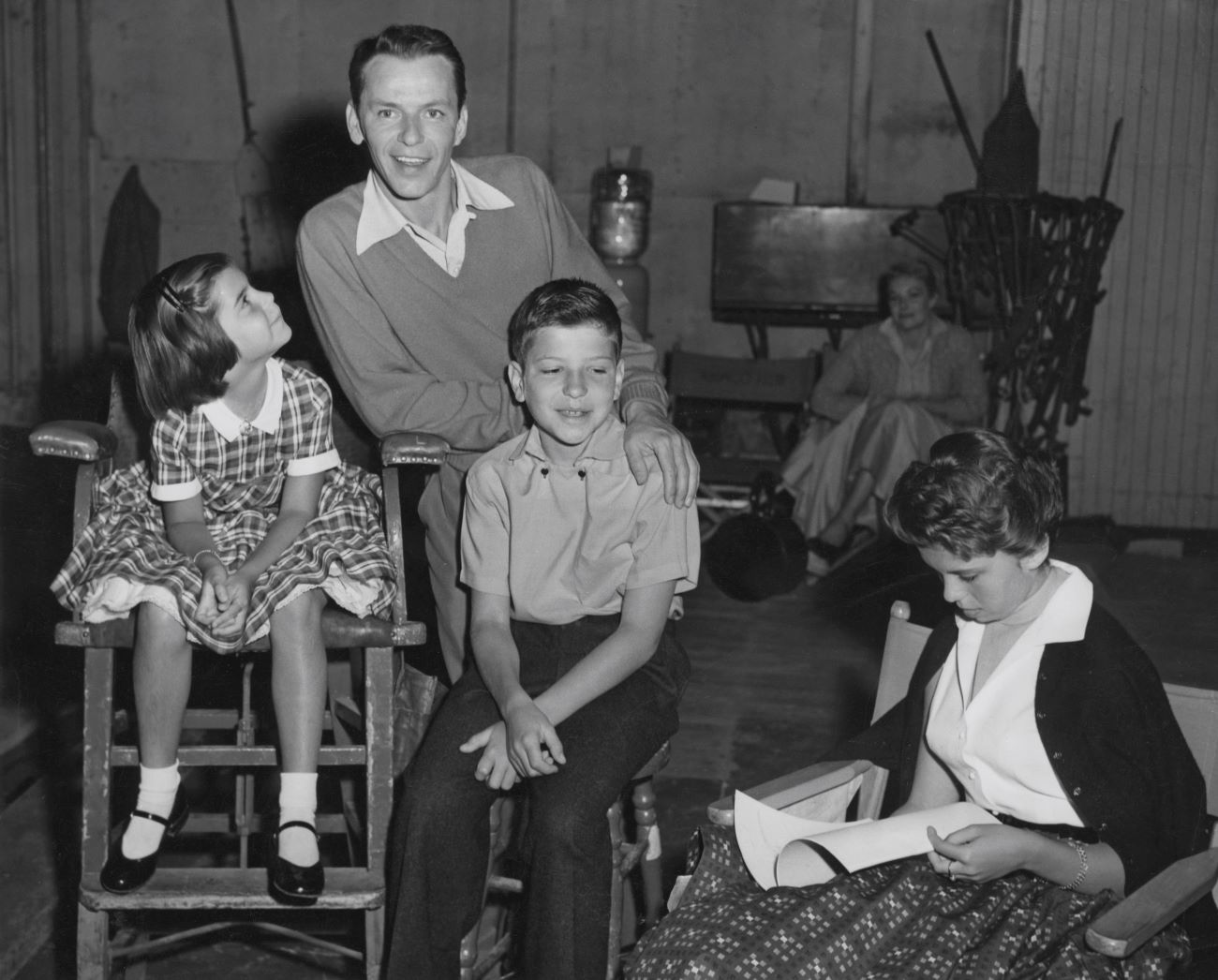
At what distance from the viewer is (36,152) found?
8.15 m

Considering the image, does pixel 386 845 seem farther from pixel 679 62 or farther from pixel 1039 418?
pixel 679 62

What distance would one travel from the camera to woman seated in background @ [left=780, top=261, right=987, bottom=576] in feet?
21.1

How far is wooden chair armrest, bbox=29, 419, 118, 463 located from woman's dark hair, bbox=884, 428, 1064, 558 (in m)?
1.42

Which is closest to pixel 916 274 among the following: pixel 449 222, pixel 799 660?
pixel 799 660

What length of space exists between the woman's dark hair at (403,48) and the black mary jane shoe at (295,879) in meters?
1.29

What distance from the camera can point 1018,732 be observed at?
2.02m

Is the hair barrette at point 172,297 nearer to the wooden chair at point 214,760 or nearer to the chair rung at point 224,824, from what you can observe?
the wooden chair at point 214,760

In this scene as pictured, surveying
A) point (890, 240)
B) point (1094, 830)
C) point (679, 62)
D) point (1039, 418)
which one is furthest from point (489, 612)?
point (679, 62)

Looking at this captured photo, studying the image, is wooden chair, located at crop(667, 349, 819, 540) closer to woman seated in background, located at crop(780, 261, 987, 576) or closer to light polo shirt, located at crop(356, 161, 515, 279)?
woman seated in background, located at crop(780, 261, 987, 576)

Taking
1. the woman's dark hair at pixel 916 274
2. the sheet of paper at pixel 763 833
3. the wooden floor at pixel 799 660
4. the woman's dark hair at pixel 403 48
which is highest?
the woman's dark hair at pixel 403 48

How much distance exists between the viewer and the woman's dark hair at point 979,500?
1969mm

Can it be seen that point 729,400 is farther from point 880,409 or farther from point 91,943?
point 91,943

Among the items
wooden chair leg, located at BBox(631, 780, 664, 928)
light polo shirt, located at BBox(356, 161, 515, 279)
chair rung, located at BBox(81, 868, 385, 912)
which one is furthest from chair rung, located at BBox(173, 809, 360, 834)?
light polo shirt, located at BBox(356, 161, 515, 279)

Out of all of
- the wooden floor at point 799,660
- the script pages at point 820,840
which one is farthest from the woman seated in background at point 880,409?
the script pages at point 820,840
